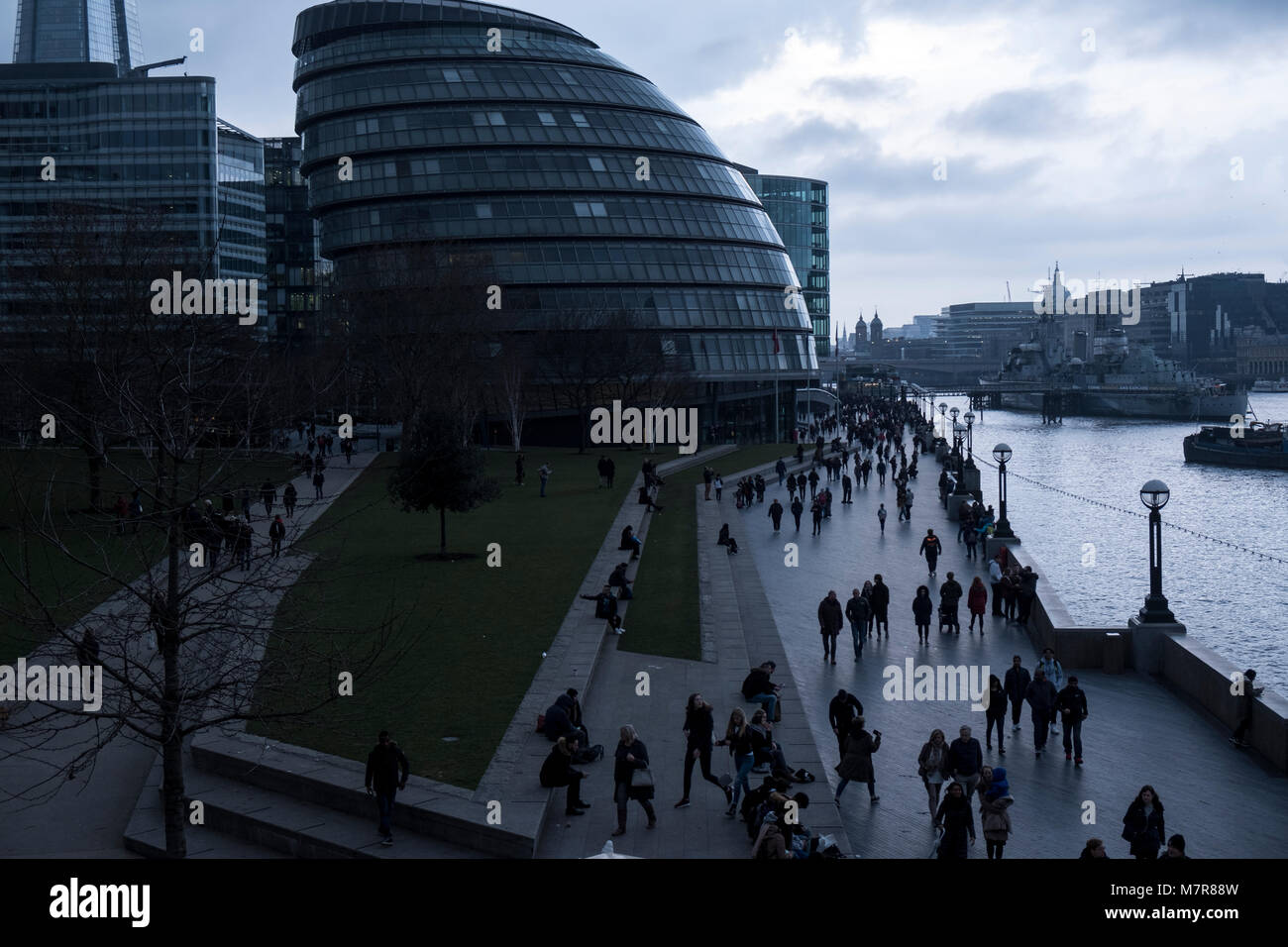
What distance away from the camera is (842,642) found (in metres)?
26.3

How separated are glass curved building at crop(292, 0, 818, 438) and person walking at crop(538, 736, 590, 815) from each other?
66.5 metres

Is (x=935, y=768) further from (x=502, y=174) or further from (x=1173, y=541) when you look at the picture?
(x=502, y=174)

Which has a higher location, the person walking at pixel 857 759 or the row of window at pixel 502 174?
the row of window at pixel 502 174

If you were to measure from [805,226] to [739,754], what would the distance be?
566 feet

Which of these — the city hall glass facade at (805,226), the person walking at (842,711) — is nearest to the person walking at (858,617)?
the person walking at (842,711)

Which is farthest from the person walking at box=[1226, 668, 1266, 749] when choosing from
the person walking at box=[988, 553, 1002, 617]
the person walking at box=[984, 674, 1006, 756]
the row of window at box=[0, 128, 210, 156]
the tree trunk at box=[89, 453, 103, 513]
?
the row of window at box=[0, 128, 210, 156]

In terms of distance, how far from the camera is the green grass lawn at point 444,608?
17.1m

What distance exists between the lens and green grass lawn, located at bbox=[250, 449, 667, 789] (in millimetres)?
17141

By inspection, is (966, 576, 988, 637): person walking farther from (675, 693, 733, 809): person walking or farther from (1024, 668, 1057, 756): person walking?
(675, 693, 733, 809): person walking

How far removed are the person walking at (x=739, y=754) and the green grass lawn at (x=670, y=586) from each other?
314 inches

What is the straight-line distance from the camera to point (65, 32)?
16962cm

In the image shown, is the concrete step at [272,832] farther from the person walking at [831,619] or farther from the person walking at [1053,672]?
the person walking at [831,619]

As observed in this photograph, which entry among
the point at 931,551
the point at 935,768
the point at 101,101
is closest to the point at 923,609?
the point at 931,551
